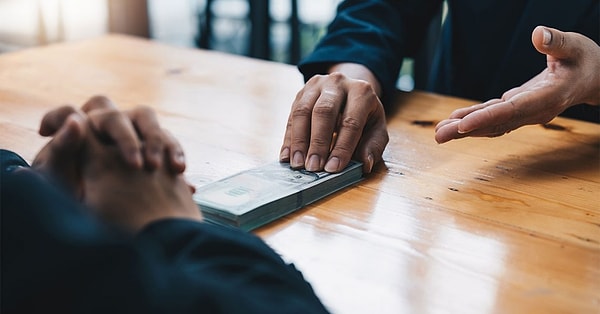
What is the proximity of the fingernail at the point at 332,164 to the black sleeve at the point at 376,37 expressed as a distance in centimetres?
37

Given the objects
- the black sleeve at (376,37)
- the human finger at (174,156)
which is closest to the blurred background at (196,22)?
the black sleeve at (376,37)

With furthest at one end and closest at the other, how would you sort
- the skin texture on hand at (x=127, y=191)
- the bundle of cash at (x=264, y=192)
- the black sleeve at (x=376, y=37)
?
the black sleeve at (x=376, y=37)
the bundle of cash at (x=264, y=192)
the skin texture on hand at (x=127, y=191)

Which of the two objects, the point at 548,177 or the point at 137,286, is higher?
the point at 137,286

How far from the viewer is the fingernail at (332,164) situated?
884 mm

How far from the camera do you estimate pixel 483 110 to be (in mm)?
950

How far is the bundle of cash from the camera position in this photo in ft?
2.42

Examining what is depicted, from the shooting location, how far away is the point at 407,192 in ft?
2.84

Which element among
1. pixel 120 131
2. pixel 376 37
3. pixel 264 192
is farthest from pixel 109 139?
pixel 376 37

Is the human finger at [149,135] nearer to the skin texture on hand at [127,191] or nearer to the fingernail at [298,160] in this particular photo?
the skin texture on hand at [127,191]

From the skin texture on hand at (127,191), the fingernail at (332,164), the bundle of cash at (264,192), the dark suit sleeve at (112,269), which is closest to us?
the dark suit sleeve at (112,269)

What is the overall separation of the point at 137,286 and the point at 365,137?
22.4 inches

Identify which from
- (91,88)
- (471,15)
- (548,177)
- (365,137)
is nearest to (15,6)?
(91,88)

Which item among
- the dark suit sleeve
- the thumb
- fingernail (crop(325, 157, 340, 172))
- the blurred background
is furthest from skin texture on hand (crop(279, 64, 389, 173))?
the blurred background

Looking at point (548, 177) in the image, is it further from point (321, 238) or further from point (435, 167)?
point (321, 238)
